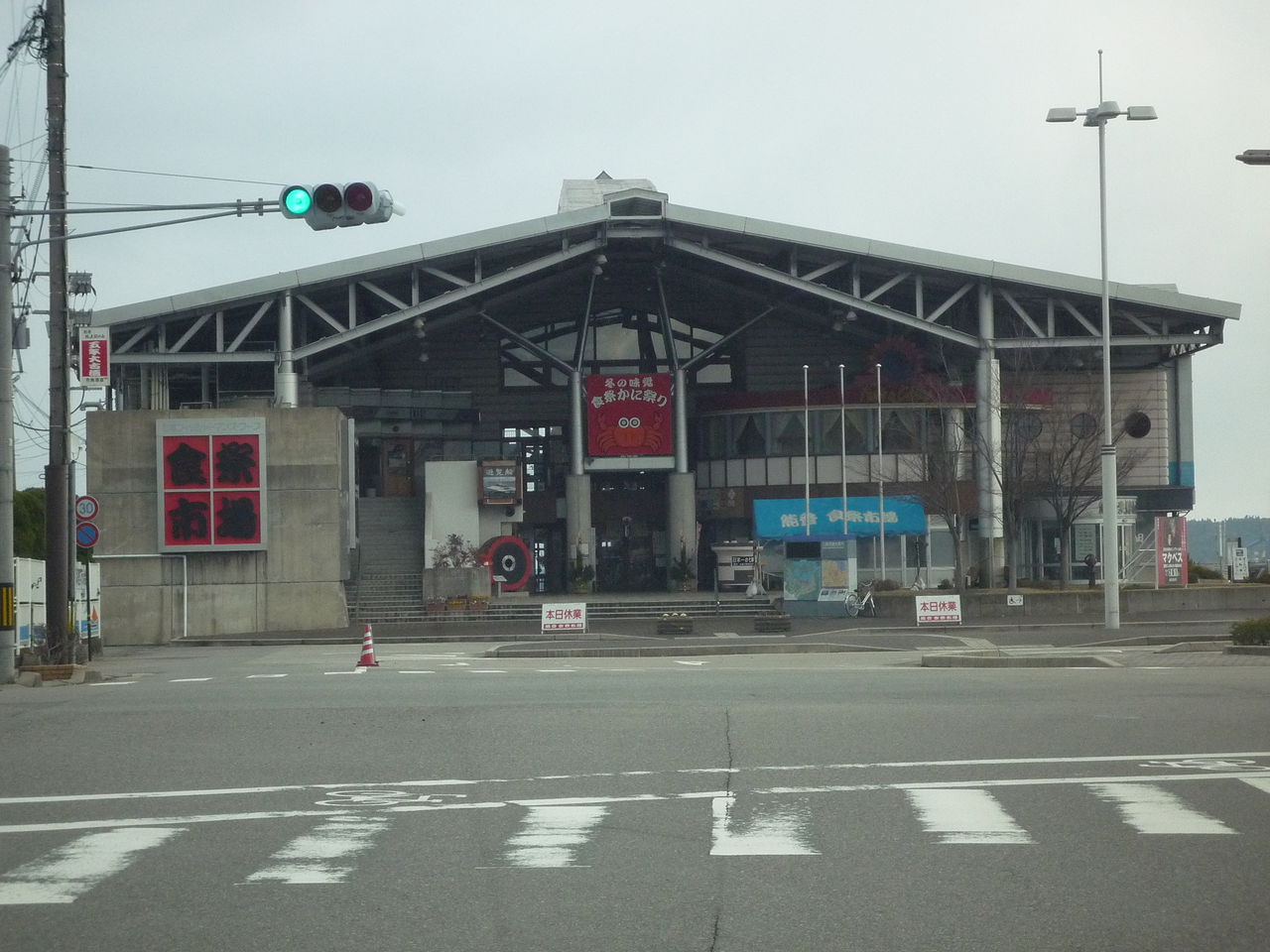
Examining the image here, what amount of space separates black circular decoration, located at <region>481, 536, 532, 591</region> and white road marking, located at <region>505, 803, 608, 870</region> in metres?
48.2

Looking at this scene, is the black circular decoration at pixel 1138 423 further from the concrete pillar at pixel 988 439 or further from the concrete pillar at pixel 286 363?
the concrete pillar at pixel 286 363

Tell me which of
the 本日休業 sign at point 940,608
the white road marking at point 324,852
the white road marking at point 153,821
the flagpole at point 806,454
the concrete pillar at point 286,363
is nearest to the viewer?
the white road marking at point 324,852

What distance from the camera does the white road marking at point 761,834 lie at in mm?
8016

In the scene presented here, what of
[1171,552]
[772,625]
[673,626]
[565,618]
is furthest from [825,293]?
[565,618]

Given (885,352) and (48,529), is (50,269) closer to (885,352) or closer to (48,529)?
(48,529)

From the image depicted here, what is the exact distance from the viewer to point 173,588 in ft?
148

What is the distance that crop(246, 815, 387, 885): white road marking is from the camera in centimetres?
747

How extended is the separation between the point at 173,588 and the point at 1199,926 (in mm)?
42262

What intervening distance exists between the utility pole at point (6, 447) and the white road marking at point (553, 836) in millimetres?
15089

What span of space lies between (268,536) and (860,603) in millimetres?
18862

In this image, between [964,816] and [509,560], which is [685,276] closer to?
[509,560]

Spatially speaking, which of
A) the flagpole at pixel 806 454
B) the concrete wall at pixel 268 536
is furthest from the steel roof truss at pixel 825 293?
the concrete wall at pixel 268 536

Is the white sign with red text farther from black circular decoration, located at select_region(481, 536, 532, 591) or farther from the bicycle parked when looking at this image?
black circular decoration, located at select_region(481, 536, 532, 591)

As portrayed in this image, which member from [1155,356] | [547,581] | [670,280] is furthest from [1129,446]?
[547,581]
